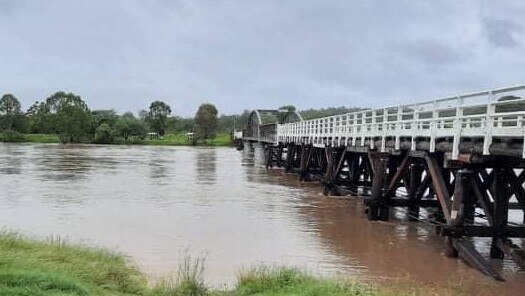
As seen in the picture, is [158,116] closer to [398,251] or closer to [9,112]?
[9,112]

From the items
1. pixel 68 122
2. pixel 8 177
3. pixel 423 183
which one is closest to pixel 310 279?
pixel 423 183

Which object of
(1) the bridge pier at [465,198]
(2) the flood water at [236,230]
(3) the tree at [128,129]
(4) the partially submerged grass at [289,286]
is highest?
(3) the tree at [128,129]

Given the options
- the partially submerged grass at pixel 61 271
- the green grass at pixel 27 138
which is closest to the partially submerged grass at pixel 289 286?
the partially submerged grass at pixel 61 271

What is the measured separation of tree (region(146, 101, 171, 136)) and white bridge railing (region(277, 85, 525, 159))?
421 feet

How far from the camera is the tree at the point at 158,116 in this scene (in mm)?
A: 158250

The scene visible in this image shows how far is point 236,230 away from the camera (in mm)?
17281

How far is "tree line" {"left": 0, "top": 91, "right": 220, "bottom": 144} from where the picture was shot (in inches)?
4921

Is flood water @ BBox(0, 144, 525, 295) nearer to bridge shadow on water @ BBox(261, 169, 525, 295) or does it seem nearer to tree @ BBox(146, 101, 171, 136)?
bridge shadow on water @ BBox(261, 169, 525, 295)

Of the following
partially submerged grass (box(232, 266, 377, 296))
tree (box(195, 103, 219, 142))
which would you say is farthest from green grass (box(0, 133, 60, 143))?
partially submerged grass (box(232, 266, 377, 296))

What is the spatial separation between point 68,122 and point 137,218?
109m

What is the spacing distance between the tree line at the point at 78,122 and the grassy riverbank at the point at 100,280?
11658cm

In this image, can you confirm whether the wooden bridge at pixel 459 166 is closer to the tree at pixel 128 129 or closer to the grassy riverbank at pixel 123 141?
the grassy riverbank at pixel 123 141

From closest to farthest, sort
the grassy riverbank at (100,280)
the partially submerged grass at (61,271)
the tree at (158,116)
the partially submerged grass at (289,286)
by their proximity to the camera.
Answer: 1. the partially submerged grass at (61,271)
2. the grassy riverbank at (100,280)
3. the partially submerged grass at (289,286)
4. the tree at (158,116)

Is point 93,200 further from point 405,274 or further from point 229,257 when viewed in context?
point 405,274
